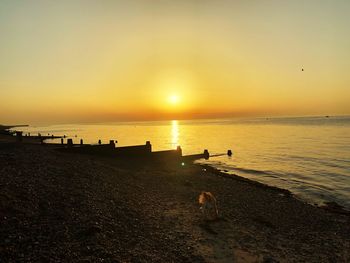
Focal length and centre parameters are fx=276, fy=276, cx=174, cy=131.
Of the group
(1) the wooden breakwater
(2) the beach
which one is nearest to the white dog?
(2) the beach

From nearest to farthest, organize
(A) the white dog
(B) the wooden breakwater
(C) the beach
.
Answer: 1. (C) the beach
2. (A) the white dog
3. (B) the wooden breakwater

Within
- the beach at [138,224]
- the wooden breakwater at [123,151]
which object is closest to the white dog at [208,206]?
the beach at [138,224]

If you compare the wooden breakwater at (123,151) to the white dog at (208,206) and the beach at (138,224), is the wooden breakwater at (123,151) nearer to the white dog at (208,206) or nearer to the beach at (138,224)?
the beach at (138,224)

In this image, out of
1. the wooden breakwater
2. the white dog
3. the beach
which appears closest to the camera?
the beach

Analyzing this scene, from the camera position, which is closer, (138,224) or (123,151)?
(138,224)

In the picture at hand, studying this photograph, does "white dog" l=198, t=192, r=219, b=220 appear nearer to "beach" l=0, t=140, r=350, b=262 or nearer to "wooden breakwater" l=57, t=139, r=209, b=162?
"beach" l=0, t=140, r=350, b=262

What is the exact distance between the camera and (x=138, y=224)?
12.1 meters

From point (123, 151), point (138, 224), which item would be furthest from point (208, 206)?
point (123, 151)

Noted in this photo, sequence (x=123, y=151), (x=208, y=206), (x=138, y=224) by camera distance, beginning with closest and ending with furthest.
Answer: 1. (x=138, y=224)
2. (x=208, y=206)
3. (x=123, y=151)

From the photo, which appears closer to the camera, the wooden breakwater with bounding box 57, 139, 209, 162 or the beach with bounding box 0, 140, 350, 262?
the beach with bounding box 0, 140, 350, 262

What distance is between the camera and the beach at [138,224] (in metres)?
9.07

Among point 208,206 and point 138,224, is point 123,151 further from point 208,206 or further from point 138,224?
point 138,224

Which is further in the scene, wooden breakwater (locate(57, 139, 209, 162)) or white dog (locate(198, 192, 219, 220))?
wooden breakwater (locate(57, 139, 209, 162))

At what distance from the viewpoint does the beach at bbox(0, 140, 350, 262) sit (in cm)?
907
